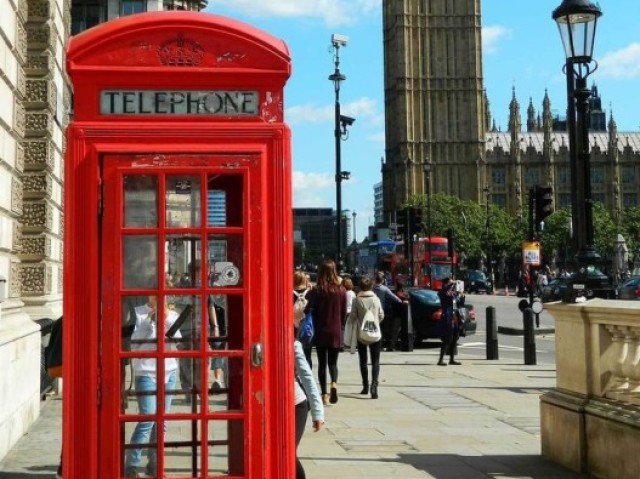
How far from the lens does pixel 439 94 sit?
125 meters

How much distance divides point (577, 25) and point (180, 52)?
5976 mm

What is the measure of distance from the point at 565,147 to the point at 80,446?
13863 centimetres

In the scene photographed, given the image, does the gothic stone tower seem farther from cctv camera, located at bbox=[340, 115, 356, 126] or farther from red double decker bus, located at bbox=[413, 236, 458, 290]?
cctv camera, located at bbox=[340, 115, 356, 126]

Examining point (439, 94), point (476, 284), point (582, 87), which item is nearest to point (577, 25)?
point (582, 87)

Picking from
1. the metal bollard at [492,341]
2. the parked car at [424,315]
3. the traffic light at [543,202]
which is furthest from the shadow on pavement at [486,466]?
the parked car at [424,315]

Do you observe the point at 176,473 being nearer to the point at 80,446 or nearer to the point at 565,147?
the point at 80,446

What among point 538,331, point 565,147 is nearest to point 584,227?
point 538,331

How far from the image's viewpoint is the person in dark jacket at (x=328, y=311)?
11.2 metres

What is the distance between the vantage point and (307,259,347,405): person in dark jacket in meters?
11.2

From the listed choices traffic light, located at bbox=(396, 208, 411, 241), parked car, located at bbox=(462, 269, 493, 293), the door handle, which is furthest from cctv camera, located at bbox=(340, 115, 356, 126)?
parked car, located at bbox=(462, 269, 493, 293)

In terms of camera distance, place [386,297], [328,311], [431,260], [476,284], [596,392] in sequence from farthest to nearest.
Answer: [476,284] < [431,260] < [386,297] < [328,311] < [596,392]

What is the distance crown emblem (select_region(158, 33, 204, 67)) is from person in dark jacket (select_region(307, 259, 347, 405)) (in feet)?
21.7

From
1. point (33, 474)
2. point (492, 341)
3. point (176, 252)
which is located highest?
point (176, 252)

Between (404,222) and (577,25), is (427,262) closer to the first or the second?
(404,222)
